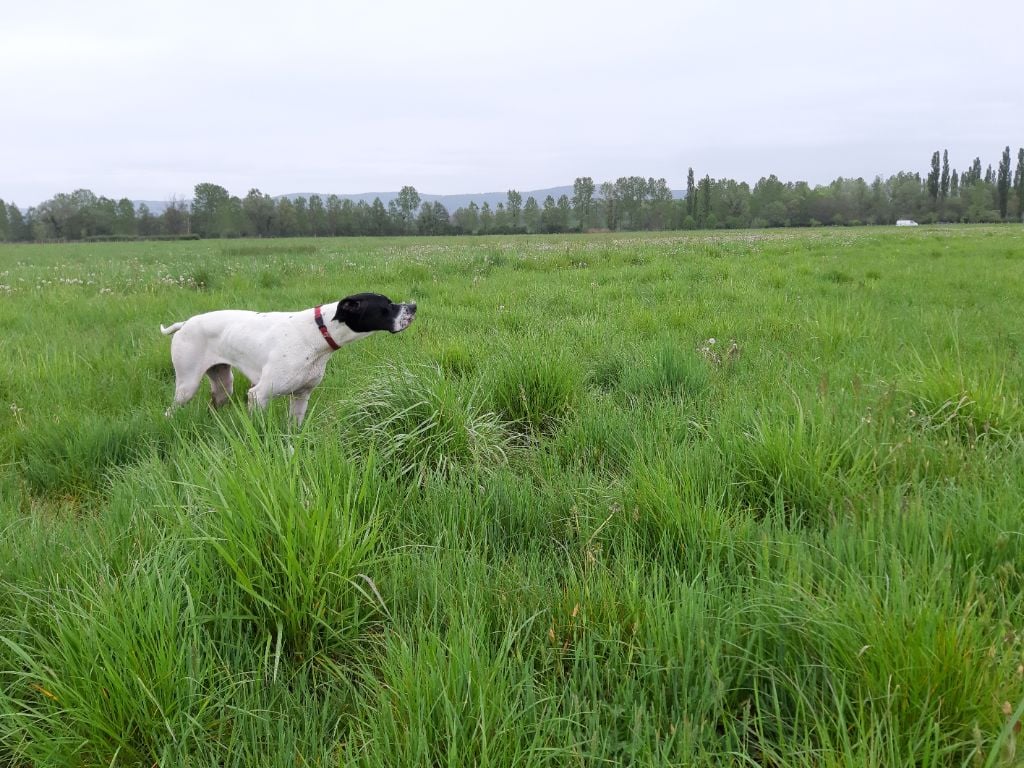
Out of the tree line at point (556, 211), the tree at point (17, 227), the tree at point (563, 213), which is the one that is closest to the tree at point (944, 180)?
the tree line at point (556, 211)

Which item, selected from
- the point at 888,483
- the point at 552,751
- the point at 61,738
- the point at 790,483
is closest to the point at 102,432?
the point at 61,738

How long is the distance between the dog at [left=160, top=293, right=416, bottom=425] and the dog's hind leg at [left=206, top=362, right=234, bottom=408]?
0.28 meters

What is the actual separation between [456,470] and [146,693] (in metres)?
1.56

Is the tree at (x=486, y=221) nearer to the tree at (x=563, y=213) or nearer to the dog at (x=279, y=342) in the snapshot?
the tree at (x=563, y=213)

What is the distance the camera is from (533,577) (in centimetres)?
189

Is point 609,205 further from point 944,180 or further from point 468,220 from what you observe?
point 944,180

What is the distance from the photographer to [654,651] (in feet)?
4.90

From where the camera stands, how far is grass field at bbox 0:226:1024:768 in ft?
4.31

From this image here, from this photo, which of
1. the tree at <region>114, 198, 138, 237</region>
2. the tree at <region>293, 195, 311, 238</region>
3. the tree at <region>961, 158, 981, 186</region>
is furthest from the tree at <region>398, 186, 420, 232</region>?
the tree at <region>961, 158, 981, 186</region>

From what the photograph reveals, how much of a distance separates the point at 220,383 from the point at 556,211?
389ft

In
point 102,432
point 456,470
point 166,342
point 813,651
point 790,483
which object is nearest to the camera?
point 813,651

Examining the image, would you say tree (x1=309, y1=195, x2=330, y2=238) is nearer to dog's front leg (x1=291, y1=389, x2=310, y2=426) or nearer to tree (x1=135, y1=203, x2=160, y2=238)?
tree (x1=135, y1=203, x2=160, y2=238)

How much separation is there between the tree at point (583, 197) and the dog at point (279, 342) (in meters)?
123

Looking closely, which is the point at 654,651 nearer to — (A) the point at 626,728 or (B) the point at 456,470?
(A) the point at 626,728
